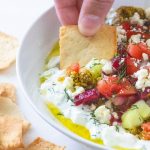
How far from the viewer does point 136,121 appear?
2424mm

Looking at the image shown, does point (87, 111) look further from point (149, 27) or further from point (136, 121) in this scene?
point (149, 27)

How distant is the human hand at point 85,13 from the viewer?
8.73 feet

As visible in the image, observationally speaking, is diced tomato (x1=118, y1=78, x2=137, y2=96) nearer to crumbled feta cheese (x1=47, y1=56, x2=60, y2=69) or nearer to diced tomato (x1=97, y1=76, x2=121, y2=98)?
diced tomato (x1=97, y1=76, x2=121, y2=98)

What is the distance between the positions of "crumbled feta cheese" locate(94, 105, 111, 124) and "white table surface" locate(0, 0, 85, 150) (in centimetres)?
23

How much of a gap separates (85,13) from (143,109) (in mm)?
655

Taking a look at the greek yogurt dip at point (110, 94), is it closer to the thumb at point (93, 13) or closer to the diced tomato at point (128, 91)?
the diced tomato at point (128, 91)

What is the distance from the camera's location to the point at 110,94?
256 centimetres

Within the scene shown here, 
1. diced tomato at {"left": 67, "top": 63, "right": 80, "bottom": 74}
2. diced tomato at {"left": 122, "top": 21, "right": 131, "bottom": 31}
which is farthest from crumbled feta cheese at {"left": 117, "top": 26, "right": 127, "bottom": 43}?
diced tomato at {"left": 67, "top": 63, "right": 80, "bottom": 74}

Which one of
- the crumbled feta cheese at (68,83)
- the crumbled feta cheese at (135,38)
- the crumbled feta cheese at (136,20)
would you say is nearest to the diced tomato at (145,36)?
the crumbled feta cheese at (135,38)

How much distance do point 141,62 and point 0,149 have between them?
95 centimetres

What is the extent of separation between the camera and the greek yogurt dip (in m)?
2.42

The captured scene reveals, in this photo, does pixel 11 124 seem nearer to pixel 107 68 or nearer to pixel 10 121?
pixel 10 121

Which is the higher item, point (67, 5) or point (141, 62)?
point (67, 5)

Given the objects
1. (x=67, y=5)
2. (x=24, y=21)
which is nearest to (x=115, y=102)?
(x=67, y=5)
